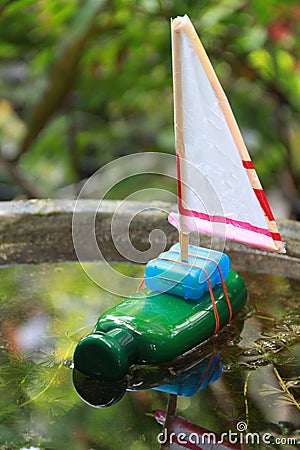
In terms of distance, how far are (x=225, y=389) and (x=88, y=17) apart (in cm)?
86

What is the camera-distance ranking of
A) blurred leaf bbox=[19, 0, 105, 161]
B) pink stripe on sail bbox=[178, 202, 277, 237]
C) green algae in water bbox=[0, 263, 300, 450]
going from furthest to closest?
blurred leaf bbox=[19, 0, 105, 161] < pink stripe on sail bbox=[178, 202, 277, 237] < green algae in water bbox=[0, 263, 300, 450]

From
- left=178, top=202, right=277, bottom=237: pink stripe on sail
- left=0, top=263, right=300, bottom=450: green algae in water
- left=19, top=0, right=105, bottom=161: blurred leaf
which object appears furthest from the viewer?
left=19, top=0, right=105, bottom=161: blurred leaf

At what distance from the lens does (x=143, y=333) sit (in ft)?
2.17

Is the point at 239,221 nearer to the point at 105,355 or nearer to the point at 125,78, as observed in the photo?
the point at 105,355

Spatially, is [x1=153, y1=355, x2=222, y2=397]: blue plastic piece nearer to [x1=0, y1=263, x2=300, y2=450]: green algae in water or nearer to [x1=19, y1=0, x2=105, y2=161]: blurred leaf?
[x1=0, y1=263, x2=300, y2=450]: green algae in water

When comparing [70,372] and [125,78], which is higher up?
[70,372]

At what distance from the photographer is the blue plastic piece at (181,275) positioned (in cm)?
71

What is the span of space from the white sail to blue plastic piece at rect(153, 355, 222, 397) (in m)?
0.12

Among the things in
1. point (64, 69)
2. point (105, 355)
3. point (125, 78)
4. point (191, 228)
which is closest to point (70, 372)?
point (105, 355)

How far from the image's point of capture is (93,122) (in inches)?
76.8

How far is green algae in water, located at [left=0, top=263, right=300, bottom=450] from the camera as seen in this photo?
586 mm

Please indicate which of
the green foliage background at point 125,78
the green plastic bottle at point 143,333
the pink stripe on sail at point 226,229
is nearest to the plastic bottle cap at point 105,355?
the green plastic bottle at point 143,333

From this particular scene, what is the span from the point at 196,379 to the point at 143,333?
64 millimetres

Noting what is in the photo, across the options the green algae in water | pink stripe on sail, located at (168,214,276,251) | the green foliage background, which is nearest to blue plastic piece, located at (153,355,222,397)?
the green algae in water
